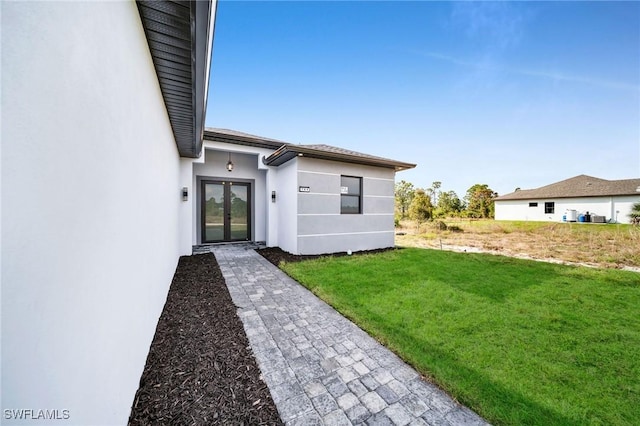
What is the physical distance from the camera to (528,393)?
2000 mm

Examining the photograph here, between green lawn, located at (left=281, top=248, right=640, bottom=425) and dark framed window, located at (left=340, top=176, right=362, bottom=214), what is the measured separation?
289 centimetres

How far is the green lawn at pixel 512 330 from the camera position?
194cm

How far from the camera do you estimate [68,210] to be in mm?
957

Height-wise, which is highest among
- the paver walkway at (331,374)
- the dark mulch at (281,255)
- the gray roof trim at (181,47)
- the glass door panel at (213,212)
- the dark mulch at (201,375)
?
the gray roof trim at (181,47)

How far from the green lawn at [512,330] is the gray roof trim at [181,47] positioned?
380cm

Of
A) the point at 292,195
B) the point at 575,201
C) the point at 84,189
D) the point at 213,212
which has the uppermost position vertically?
the point at 575,201

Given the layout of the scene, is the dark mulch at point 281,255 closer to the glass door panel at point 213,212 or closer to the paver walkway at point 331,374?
the glass door panel at point 213,212

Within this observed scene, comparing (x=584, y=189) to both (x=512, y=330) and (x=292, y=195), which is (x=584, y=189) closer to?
(x=512, y=330)

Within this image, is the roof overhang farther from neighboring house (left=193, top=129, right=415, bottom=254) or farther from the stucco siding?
the stucco siding

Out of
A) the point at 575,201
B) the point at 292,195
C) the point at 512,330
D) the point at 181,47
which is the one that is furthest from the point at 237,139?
the point at 575,201

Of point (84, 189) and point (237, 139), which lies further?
point (237, 139)

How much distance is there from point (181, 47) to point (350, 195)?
21.5 feet

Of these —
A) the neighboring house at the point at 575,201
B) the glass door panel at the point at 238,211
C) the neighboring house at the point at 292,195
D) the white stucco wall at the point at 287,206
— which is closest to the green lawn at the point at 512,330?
the white stucco wall at the point at 287,206

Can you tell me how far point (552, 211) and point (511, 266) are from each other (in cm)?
2423
